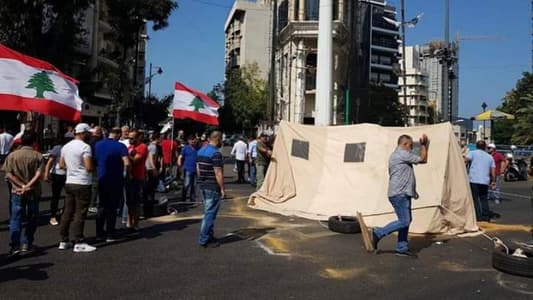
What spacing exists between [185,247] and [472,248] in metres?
4.75

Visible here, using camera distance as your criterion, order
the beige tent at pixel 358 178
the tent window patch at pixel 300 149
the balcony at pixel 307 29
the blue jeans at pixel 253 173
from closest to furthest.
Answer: the beige tent at pixel 358 178, the tent window patch at pixel 300 149, the blue jeans at pixel 253 173, the balcony at pixel 307 29

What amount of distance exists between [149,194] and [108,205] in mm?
3658

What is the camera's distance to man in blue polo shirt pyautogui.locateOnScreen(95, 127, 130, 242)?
9258 mm

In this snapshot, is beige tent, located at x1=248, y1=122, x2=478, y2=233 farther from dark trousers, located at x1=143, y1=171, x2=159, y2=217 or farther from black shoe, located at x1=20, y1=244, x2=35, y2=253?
black shoe, located at x1=20, y1=244, x2=35, y2=253

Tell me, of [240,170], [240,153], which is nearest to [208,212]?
[240,153]

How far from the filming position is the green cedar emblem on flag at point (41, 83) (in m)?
9.39

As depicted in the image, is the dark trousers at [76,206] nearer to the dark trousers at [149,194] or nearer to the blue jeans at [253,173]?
the dark trousers at [149,194]

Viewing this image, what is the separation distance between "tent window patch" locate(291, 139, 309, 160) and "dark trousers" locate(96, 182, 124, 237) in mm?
5689

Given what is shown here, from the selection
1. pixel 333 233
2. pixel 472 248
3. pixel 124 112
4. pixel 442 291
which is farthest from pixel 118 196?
pixel 124 112

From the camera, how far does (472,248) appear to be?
969 centimetres

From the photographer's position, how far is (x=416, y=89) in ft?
470

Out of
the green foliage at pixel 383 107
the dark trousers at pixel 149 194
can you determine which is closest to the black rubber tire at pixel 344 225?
the dark trousers at pixel 149 194

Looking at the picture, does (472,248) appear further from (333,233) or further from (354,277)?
(354,277)

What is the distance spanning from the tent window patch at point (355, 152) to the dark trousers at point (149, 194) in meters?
4.39
